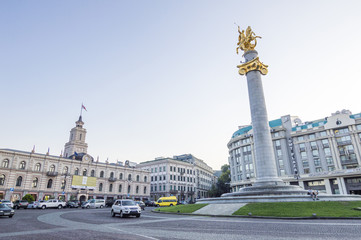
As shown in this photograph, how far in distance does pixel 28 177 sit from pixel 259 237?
6076 centimetres

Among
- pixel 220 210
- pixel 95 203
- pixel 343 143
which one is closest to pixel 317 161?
pixel 343 143

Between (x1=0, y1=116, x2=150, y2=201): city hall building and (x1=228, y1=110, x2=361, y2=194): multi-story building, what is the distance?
34.8 metres

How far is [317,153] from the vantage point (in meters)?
65.6

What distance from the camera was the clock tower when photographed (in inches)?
3526

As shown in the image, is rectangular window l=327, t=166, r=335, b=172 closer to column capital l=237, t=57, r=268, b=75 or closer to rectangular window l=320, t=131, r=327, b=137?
rectangular window l=320, t=131, r=327, b=137

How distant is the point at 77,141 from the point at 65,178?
3178 centimetres

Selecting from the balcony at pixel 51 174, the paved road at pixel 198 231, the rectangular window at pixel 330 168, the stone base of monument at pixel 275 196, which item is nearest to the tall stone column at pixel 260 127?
the stone base of monument at pixel 275 196

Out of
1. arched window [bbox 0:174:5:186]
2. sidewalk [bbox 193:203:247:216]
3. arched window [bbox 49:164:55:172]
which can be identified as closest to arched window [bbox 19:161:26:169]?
arched window [bbox 0:174:5:186]

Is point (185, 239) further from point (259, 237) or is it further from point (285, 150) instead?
point (285, 150)

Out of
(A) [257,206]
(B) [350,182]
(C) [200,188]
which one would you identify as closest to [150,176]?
(C) [200,188]

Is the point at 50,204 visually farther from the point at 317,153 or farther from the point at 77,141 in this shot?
the point at 317,153

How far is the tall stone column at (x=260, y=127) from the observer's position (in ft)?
99.5

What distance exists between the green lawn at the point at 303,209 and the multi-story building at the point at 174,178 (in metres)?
62.9

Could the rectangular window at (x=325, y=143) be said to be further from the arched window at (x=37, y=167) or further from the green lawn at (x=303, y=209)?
the arched window at (x=37, y=167)
